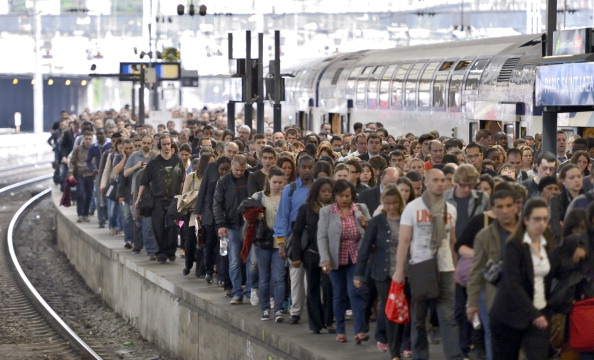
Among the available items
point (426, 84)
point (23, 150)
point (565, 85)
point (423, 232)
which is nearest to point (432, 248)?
point (423, 232)

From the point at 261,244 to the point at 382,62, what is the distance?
1989cm

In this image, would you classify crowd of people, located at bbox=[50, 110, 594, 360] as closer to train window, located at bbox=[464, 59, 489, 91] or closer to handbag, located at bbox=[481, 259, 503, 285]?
handbag, located at bbox=[481, 259, 503, 285]

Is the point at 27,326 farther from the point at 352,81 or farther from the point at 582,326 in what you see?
the point at 352,81

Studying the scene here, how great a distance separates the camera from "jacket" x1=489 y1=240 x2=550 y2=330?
888 cm

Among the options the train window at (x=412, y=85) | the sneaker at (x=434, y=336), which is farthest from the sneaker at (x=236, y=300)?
the train window at (x=412, y=85)

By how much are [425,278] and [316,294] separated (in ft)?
7.90

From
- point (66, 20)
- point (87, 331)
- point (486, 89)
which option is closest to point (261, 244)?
point (87, 331)

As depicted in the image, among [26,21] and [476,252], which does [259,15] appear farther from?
[476,252]

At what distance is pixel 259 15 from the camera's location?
66125mm

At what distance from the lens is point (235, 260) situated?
15.2m

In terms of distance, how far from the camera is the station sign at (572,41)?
47.1 ft

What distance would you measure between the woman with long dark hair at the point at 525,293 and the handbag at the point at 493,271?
76mm

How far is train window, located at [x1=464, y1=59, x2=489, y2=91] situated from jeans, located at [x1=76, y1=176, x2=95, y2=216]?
7.06 metres

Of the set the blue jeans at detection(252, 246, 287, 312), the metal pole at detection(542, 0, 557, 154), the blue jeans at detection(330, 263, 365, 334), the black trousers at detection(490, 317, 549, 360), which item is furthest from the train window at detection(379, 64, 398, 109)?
the black trousers at detection(490, 317, 549, 360)
